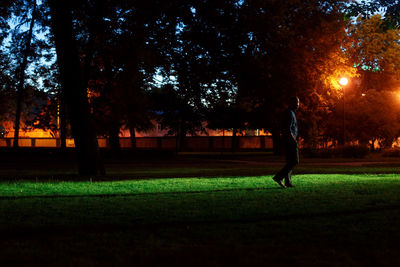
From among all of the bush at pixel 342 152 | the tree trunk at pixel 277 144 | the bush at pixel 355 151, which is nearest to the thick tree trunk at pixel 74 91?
the bush at pixel 342 152

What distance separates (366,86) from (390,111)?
8.57 metres

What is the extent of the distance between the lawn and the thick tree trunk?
7.41m

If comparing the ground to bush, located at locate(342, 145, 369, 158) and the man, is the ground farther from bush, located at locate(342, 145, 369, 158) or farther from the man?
bush, located at locate(342, 145, 369, 158)

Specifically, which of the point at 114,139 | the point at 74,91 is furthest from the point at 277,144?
the point at 74,91

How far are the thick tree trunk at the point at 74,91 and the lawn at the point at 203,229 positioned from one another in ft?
24.3

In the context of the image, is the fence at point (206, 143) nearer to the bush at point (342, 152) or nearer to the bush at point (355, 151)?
the bush at point (342, 152)

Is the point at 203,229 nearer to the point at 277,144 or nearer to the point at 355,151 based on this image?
the point at 355,151

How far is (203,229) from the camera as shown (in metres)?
6.37

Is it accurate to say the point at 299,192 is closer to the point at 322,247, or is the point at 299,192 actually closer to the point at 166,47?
the point at 322,247

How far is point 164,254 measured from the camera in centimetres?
499

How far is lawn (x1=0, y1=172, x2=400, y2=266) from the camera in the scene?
15.9 ft

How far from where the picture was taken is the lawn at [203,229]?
4.84 m

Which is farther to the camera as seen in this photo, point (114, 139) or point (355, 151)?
point (114, 139)

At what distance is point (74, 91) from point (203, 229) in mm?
12581
